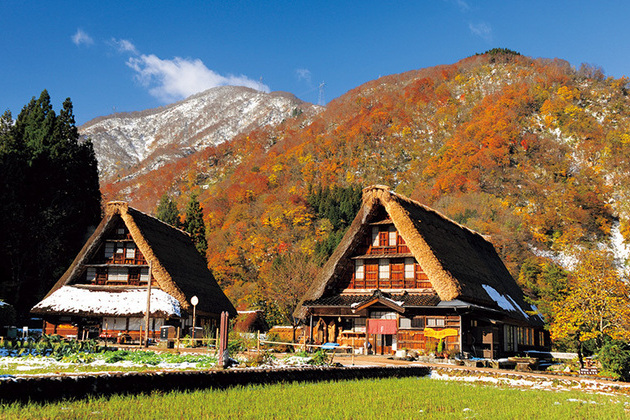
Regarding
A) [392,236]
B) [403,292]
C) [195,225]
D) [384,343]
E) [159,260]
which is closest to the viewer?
[384,343]

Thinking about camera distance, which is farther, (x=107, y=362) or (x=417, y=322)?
(x=417, y=322)

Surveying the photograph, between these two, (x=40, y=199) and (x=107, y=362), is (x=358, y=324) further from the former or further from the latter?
(x=40, y=199)

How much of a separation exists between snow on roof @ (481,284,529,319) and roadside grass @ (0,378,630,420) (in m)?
16.8

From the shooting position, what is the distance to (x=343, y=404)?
10.8 m

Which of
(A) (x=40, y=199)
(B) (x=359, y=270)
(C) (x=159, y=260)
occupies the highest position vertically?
(A) (x=40, y=199)

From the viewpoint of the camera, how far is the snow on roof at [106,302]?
32.7 meters

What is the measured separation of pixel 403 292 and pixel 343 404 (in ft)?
64.2

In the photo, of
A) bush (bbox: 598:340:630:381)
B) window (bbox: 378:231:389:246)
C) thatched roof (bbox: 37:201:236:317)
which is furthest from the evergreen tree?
bush (bbox: 598:340:630:381)

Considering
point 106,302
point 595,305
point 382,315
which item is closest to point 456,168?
point 382,315

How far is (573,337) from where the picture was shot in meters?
32.8

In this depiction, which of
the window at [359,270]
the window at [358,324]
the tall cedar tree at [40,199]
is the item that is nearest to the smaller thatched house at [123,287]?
the tall cedar tree at [40,199]

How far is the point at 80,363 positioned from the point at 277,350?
424 inches

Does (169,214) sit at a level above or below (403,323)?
above

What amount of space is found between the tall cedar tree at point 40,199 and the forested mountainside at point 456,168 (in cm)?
1846
